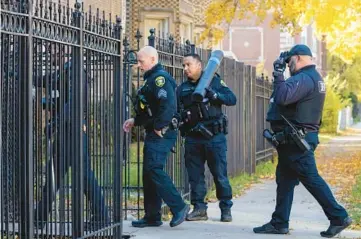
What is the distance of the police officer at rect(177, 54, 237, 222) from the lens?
1201 centimetres

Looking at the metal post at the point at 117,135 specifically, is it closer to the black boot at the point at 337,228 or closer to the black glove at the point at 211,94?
the black glove at the point at 211,94

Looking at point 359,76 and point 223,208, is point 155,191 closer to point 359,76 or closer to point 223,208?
point 223,208

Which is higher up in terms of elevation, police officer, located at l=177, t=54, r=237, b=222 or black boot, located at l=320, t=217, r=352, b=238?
police officer, located at l=177, t=54, r=237, b=222

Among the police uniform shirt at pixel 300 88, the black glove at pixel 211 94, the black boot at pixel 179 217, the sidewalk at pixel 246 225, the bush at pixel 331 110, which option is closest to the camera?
the police uniform shirt at pixel 300 88

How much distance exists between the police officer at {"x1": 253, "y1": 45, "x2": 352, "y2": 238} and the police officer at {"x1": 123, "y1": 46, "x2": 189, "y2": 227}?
3.49 ft

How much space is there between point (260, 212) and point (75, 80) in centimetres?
536

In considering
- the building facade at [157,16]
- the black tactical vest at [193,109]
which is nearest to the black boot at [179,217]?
the black tactical vest at [193,109]

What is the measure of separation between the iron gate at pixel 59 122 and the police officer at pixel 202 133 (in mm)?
2065

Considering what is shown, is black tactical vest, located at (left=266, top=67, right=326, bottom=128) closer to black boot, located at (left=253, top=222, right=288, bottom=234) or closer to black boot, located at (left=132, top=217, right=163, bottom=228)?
black boot, located at (left=253, top=222, right=288, bottom=234)

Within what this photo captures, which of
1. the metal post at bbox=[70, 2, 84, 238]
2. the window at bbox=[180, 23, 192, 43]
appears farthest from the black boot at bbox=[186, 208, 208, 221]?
the window at bbox=[180, 23, 192, 43]

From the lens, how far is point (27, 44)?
788cm

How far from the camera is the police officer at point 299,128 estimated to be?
35.4 feet

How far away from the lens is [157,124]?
1089 centimetres

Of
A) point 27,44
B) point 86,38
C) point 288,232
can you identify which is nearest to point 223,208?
point 288,232
